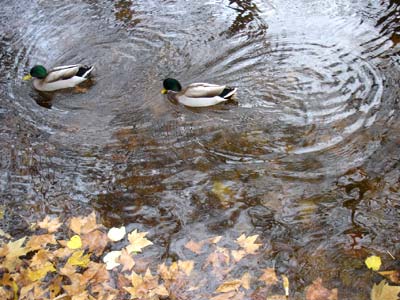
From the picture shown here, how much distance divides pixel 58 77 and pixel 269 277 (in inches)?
156

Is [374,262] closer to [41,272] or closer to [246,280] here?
[246,280]

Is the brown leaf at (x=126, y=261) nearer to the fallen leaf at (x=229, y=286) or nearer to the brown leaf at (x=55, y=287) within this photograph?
the brown leaf at (x=55, y=287)

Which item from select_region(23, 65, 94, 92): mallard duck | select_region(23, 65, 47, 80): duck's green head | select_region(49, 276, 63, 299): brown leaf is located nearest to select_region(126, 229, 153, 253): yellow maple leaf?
select_region(49, 276, 63, 299): brown leaf

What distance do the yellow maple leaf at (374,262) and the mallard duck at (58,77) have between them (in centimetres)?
422

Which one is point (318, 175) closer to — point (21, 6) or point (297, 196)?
point (297, 196)

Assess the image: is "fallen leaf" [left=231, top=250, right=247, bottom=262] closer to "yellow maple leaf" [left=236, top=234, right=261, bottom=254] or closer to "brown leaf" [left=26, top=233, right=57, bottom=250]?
"yellow maple leaf" [left=236, top=234, right=261, bottom=254]

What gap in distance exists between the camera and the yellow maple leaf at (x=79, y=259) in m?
3.96

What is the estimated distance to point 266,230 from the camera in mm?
4234

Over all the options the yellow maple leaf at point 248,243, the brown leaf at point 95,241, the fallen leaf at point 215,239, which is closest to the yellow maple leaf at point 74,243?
the brown leaf at point 95,241

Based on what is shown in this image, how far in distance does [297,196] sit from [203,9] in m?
4.17

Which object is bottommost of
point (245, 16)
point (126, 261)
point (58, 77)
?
point (126, 261)

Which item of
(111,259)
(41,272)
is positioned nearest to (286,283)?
(111,259)

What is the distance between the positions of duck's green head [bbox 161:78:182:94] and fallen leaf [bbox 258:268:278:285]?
2.82 metres

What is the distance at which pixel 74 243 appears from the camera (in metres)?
4.16
